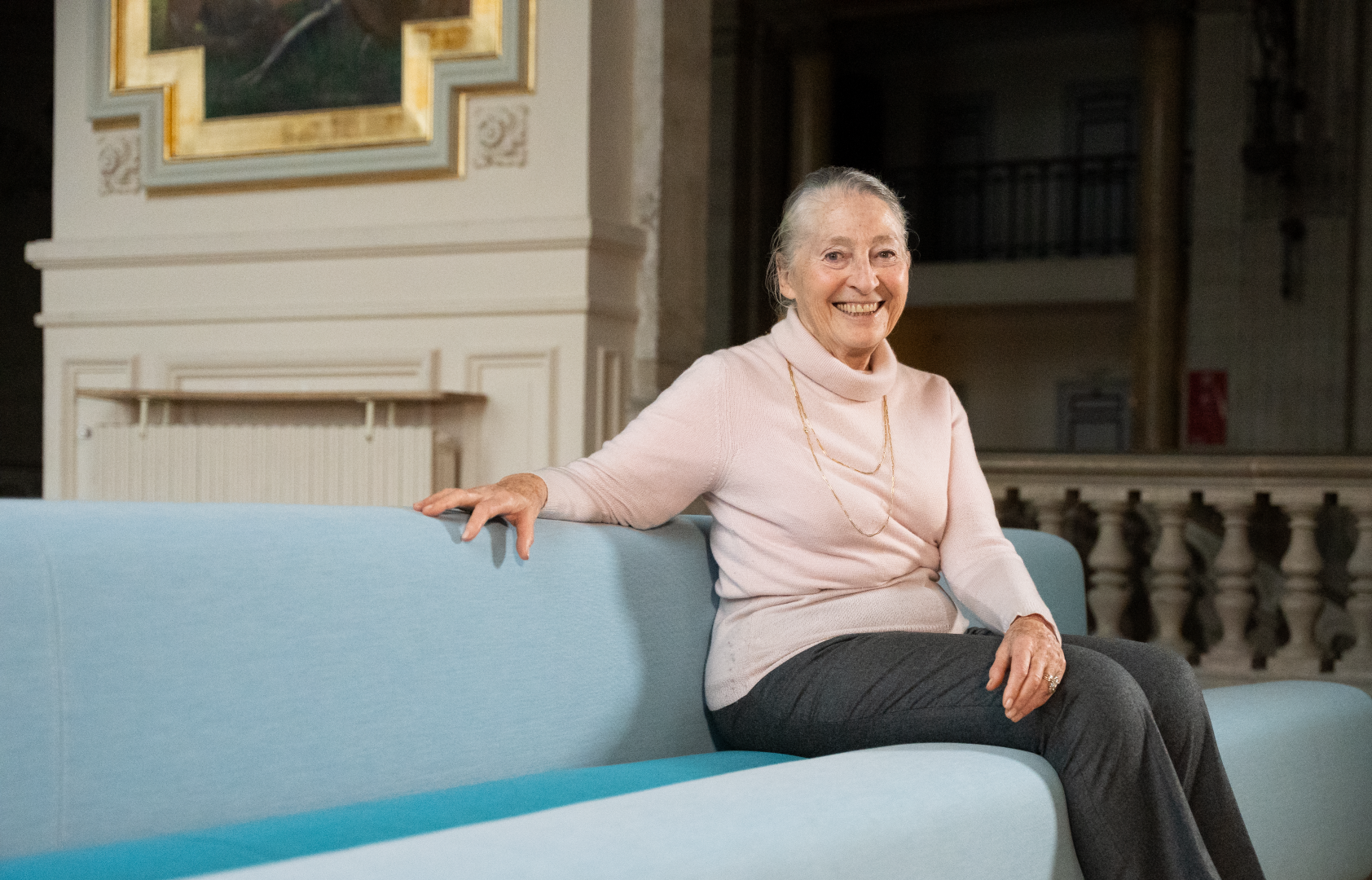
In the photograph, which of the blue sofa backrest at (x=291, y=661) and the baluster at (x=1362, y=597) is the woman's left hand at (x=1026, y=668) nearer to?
the blue sofa backrest at (x=291, y=661)

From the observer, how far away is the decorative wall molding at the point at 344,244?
4922 millimetres

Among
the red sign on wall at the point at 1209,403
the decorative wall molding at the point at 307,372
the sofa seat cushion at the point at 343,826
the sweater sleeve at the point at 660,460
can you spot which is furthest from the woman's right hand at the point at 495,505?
the red sign on wall at the point at 1209,403

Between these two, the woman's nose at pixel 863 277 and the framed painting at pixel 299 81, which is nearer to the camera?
the woman's nose at pixel 863 277

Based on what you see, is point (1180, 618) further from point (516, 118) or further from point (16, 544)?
point (16, 544)

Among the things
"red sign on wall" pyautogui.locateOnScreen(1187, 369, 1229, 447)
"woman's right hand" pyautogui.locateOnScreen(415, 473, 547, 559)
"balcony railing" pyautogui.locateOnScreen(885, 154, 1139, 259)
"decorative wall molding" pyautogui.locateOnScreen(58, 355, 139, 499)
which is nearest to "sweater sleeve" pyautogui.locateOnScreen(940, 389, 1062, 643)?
"woman's right hand" pyautogui.locateOnScreen(415, 473, 547, 559)

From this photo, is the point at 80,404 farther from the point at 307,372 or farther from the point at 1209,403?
the point at 1209,403

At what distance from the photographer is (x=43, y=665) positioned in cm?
145

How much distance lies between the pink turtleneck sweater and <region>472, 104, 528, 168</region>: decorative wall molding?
287 cm

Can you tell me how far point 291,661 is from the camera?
1.69m

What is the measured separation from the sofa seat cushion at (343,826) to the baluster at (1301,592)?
8.11ft

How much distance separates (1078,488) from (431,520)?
2.80 m

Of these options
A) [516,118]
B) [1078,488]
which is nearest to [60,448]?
[516,118]

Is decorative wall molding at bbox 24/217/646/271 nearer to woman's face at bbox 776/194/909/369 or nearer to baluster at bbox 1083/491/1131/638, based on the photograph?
baluster at bbox 1083/491/1131/638

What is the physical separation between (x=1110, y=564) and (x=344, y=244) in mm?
2826
